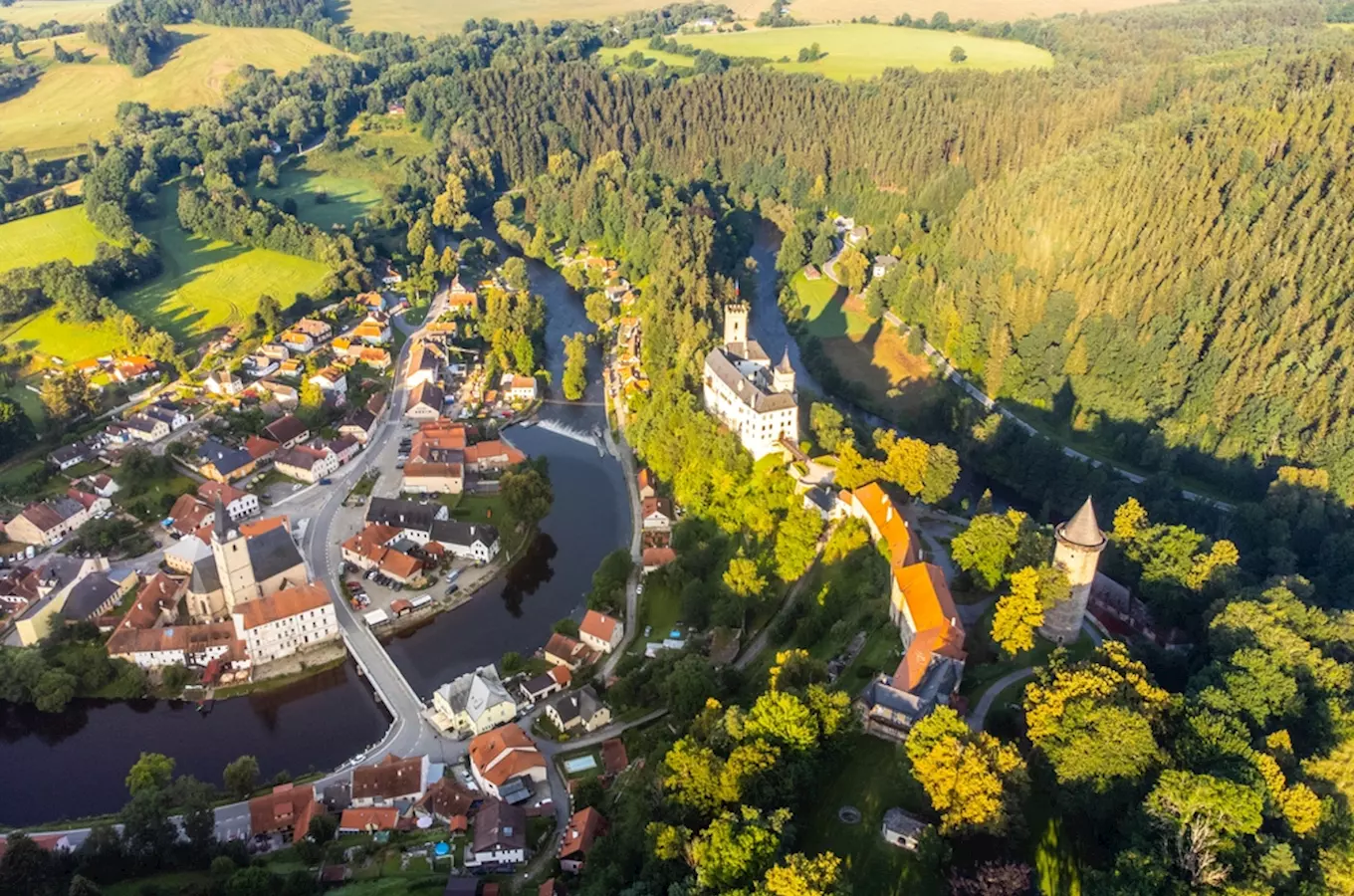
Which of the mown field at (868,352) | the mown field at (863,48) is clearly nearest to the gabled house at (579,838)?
the mown field at (868,352)

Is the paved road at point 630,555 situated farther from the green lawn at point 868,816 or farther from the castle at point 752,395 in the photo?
the green lawn at point 868,816

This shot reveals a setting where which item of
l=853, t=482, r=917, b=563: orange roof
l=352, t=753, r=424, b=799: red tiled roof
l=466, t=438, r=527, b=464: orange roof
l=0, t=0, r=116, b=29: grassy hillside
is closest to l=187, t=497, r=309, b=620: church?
l=352, t=753, r=424, b=799: red tiled roof

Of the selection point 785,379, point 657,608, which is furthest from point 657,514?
point 785,379

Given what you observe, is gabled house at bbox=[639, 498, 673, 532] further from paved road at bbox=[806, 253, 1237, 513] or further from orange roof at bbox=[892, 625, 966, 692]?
paved road at bbox=[806, 253, 1237, 513]

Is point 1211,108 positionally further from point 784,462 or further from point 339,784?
point 339,784

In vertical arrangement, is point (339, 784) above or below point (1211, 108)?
below

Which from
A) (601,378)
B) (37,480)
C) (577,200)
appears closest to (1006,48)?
(577,200)

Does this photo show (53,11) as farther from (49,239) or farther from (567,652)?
(567,652)
